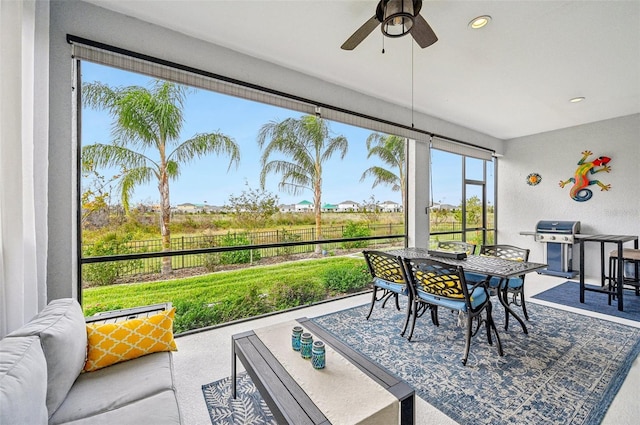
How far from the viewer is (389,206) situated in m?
4.84

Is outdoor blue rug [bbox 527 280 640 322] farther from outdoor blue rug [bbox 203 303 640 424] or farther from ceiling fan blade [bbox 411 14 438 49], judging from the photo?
ceiling fan blade [bbox 411 14 438 49]

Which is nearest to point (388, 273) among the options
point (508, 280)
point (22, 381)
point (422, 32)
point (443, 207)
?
point (508, 280)

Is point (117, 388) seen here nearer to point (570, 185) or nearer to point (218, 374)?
point (218, 374)

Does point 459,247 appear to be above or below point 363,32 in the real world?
below

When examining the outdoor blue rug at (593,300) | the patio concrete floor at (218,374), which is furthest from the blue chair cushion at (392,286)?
the outdoor blue rug at (593,300)

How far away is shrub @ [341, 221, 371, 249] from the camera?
14.1 feet

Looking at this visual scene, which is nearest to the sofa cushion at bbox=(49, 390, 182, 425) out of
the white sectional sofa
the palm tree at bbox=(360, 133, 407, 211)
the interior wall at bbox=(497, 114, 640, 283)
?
the white sectional sofa

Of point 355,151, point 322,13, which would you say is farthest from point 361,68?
point 355,151

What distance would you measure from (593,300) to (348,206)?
3.59 metres

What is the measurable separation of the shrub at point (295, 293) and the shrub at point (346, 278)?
175mm

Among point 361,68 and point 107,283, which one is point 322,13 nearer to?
point 361,68

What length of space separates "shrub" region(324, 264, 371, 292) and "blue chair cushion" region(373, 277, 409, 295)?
Answer: 1.25m

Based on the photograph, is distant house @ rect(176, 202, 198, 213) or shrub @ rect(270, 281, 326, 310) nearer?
distant house @ rect(176, 202, 198, 213)

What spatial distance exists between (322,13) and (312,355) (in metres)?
2.52
